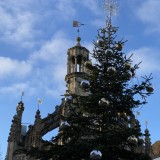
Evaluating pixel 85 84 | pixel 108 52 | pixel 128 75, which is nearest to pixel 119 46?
pixel 108 52

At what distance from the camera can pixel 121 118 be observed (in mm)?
13883

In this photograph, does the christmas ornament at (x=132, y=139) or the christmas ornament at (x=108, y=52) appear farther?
the christmas ornament at (x=108, y=52)

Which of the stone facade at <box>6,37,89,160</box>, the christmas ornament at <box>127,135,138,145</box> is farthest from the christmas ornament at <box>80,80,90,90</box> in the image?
the stone facade at <box>6,37,89,160</box>

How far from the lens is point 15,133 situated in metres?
33.4

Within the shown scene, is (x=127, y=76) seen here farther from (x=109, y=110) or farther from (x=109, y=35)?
(x=109, y=35)

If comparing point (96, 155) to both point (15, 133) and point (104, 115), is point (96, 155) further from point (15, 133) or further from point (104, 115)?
point (15, 133)

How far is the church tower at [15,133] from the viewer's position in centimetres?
3251

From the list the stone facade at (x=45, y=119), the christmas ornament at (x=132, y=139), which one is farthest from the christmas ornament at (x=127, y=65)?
the stone facade at (x=45, y=119)

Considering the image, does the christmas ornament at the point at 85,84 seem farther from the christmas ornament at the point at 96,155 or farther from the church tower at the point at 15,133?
the church tower at the point at 15,133

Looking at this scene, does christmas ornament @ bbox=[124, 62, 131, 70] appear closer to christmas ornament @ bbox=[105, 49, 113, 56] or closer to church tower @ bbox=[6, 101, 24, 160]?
christmas ornament @ bbox=[105, 49, 113, 56]

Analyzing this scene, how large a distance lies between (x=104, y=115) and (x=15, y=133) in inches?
843

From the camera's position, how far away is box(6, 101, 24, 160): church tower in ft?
107

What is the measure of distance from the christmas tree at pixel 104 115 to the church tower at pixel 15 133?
→ 19.8 meters

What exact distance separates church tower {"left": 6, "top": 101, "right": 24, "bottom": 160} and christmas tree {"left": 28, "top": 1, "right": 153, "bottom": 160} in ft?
65.0
